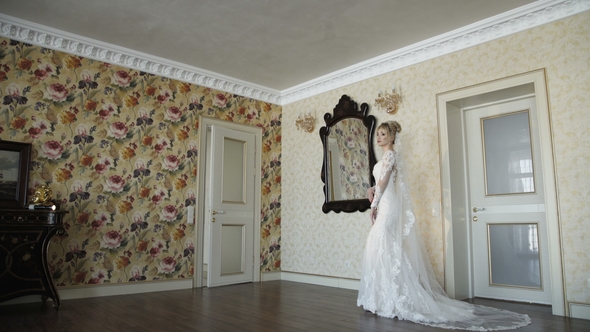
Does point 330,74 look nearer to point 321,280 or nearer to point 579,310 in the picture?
point 321,280

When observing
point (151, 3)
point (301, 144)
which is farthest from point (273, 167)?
point (151, 3)

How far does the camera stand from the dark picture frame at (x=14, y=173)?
14.8ft

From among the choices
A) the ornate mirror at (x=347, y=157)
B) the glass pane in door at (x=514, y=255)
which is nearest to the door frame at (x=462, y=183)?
the glass pane in door at (x=514, y=255)

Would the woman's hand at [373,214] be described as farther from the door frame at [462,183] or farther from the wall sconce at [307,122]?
the wall sconce at [307,122]

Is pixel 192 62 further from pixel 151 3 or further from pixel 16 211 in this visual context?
pixel 16 211

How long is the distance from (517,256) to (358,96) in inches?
112

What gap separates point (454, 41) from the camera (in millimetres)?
4969

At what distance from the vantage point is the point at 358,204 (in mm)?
5777

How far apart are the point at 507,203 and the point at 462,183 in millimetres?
540

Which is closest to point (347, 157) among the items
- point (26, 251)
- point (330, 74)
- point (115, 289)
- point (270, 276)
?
point (330, 74)

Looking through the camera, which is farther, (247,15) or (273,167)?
(273,167)

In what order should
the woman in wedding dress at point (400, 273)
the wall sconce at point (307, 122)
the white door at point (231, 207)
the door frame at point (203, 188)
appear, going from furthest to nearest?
1. the wall sconce at point (307, 122)
2. the white door at point (231, 207)
3. the door frame at point (203, 188)
4. the woman in wedding dress at point (400, 273)

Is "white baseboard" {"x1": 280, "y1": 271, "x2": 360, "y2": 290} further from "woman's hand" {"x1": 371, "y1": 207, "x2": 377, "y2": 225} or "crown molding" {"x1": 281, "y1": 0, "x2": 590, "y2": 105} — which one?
"crown molding" {"x1": 281, "y1": 0, "x2": 590, "y2": 105}

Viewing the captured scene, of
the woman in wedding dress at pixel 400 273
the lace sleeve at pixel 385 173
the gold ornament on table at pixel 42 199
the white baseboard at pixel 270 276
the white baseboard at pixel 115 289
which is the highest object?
the lace sleeve at pixel 385 173
